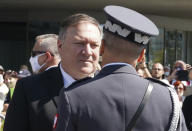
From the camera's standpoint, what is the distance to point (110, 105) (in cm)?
180

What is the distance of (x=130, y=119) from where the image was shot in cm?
179

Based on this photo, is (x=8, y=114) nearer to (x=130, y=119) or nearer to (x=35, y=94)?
(x=35, y=94)

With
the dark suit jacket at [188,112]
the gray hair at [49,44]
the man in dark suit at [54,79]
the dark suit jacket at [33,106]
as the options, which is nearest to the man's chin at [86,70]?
the man in dark suit at [54,79]

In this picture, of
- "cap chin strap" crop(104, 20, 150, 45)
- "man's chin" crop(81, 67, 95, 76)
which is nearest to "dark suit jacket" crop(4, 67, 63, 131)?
"man's chin" crop(81, 67, 95, 76)

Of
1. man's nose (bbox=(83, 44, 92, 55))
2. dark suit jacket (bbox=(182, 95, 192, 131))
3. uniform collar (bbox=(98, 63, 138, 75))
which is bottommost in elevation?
dark suit jacket (bbox=(182, 95, 192, 131))

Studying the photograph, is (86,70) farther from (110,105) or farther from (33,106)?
(110,105)

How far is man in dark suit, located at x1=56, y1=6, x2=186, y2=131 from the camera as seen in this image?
1.76m

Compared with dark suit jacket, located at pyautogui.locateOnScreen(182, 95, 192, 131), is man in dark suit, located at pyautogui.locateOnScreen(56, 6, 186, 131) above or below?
above

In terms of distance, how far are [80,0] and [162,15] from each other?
6.00 metres

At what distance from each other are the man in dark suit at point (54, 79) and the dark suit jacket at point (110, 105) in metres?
0.47

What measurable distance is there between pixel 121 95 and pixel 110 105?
71 millimetres

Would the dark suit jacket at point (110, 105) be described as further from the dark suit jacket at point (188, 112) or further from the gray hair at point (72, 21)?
the dark suit jacket at point (188, 112)

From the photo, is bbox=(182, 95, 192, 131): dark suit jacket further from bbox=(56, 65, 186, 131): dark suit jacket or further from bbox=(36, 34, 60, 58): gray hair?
bbox=(56, 65, 186, 131): dark suit jacket

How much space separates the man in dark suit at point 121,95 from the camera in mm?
1762
